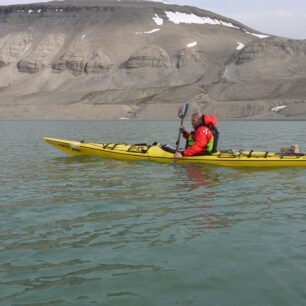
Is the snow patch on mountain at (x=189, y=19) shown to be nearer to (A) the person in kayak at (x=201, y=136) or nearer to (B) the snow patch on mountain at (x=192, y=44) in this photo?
(B) the snow patch on mountain at (x=192, y=44)

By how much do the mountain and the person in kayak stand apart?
177ft

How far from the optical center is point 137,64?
101 metres

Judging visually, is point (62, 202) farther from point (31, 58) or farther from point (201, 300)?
point (31, 58)

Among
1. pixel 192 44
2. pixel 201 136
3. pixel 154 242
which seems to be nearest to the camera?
pixel 154 242

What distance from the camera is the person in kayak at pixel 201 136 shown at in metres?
12.7

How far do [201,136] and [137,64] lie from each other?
89.4 m

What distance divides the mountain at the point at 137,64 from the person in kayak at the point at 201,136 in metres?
53.8

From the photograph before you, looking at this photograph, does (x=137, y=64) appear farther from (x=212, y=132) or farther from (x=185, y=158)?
(x=212, y=132)

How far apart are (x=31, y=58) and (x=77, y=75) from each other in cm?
1223

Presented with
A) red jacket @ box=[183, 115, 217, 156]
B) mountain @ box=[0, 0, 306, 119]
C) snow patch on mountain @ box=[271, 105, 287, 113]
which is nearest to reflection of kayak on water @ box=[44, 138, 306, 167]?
red jacket @ box=[183, 115, 217, 156]

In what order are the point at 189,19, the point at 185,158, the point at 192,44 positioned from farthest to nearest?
the point at 189,19 < the point at 192,44 < the point at 185,158

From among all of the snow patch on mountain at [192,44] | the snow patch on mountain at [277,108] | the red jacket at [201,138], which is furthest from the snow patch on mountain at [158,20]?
the red jacket at [201,138]

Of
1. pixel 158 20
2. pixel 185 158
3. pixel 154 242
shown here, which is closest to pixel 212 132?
pixel 185 158

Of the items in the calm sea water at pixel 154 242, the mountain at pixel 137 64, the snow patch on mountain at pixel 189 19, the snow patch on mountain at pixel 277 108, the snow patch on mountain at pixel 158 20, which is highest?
the snow patch on mountain at pixel 189 19
